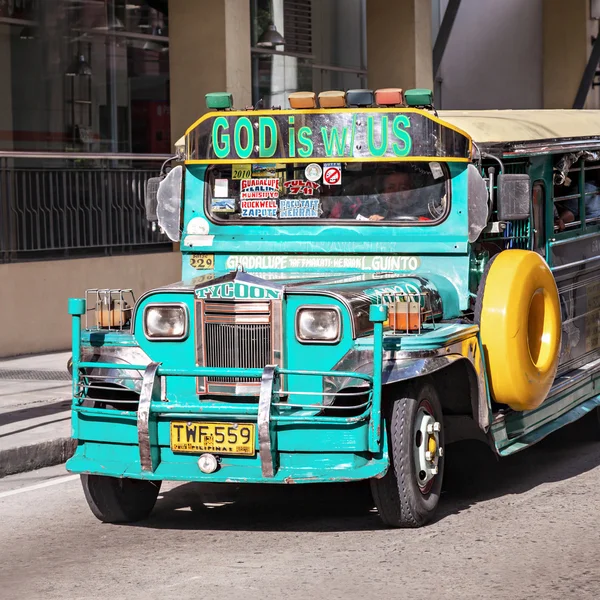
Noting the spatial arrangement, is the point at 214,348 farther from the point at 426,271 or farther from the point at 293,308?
the point at 426,271

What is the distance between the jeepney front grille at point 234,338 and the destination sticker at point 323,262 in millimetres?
1190

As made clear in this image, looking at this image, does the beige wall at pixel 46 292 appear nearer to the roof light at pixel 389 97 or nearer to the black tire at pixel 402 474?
the roof light at pixel 389 97

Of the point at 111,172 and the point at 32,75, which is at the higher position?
the point at 32,75

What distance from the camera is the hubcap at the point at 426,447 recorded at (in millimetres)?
6539

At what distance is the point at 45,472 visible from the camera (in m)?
8.65

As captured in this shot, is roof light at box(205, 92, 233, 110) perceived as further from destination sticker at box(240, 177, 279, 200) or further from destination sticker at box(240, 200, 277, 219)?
destination sticker at box(240, 200, 277, 219)

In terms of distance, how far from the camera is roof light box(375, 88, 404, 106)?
732 centimetres

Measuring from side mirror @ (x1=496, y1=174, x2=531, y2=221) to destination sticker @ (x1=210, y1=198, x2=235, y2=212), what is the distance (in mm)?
1609

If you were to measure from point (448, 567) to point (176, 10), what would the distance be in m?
11.2

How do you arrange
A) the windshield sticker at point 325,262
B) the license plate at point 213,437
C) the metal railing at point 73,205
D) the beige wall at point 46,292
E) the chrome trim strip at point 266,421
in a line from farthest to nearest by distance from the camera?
the metal railing at point 73,205
the beige wall at point 46,292
the windshield sticker at point 325,262
the license plate at point 213,437
the chrome trim strip at point 266,421

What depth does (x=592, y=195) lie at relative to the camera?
9.17 m

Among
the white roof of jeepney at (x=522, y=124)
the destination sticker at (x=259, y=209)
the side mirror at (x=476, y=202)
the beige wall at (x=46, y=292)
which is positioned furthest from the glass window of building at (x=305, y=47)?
the side mirror at (x=476, y=202)

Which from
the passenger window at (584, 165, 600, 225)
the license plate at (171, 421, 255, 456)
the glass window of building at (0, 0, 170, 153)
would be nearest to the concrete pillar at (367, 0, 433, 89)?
the glass window of building at (0, 0, 170, 153)

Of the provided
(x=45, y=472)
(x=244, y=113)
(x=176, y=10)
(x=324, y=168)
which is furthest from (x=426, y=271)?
(x=176, y=10)
